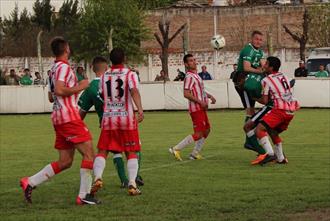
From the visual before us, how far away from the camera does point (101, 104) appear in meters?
13.6

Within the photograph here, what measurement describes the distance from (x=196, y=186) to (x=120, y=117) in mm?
1636

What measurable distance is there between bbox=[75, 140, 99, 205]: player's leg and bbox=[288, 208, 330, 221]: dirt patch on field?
262cm

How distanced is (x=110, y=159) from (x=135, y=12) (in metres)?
50.7

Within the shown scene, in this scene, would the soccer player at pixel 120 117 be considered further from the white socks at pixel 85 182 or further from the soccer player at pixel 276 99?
the soccer player at pixel 276 99

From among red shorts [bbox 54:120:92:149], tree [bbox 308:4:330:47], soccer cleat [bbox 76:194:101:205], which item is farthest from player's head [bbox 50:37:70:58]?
tree [bbox 308:4:330:47]

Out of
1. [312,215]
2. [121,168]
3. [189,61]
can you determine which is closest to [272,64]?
[189,61]

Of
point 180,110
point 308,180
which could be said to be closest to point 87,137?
point 308,180

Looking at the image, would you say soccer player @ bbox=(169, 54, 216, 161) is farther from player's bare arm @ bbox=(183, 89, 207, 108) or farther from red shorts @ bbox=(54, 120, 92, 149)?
red shorts @ bbox=(54, 120, 92, 149)

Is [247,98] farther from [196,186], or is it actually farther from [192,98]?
[196,186]

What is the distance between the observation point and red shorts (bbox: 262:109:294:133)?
50.6ft

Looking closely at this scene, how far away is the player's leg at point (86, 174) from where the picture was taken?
37.4ft

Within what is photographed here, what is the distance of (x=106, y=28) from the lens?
66.7 m

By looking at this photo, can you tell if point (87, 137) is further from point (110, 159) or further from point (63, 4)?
point (63, 4)

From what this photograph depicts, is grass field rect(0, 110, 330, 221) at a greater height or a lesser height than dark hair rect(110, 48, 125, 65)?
lesser
